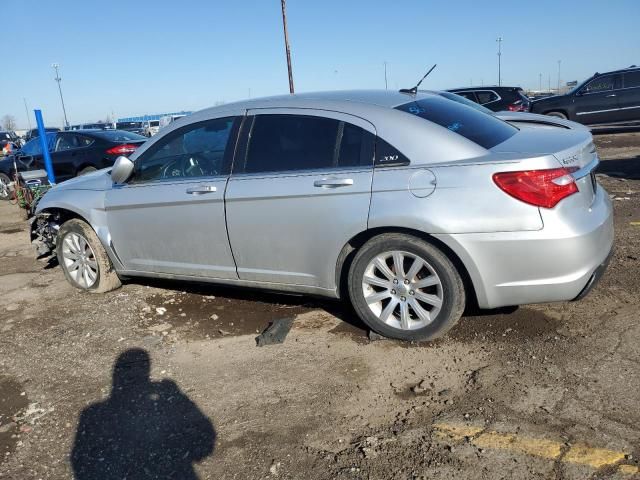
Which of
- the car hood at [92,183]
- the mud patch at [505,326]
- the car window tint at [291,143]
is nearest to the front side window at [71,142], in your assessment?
the car hood at [92,183]

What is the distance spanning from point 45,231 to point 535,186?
15.6 feet

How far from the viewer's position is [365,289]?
12.4ft

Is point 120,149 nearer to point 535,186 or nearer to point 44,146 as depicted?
point 44,146

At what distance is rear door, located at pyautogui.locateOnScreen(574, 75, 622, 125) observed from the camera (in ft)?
53.1

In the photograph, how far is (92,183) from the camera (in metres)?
5.12

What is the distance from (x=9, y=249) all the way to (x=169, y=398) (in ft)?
18.6

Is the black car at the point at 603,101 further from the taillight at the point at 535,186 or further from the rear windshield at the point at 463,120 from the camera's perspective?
the taillight at the point at 535,186

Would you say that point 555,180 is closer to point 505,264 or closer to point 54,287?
point 505,264

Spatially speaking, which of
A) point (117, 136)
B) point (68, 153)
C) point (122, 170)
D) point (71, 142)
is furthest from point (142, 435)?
point (71, 142)

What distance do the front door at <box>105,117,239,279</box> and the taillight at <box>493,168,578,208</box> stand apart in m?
2.01

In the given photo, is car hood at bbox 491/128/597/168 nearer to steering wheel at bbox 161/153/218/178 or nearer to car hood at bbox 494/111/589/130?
car hood at bbox 494/111/589/130

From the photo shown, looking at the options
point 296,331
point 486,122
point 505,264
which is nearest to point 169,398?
point 296,331

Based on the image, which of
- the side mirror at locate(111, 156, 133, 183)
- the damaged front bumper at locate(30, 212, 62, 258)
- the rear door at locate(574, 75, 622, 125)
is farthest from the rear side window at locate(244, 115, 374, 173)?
the rear door at locate(574, 75, 622, 125)

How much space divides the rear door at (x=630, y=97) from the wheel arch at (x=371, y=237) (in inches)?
587
